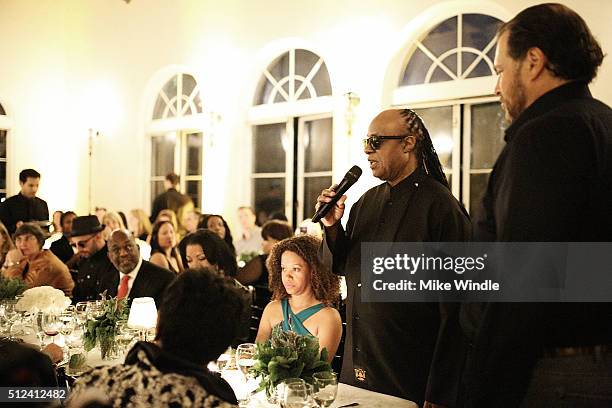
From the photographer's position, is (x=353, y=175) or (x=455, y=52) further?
(x=455, y=52)

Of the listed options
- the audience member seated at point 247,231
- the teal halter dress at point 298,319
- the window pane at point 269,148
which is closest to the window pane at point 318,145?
the window pane at point 269,148

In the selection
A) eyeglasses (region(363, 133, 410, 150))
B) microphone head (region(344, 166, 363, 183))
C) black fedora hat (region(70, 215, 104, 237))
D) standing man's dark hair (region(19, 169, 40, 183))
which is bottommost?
black fedora hat (region(70, 215, 104, 237))

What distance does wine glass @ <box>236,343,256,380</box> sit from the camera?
254 centimetres

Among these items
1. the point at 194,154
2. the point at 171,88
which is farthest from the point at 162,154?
the point at 171,88

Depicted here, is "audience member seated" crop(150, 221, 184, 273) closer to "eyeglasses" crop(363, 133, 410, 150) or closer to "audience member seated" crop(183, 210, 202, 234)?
"audience member seated" crop(183, 210, 202, 234)

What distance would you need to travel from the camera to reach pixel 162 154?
37.1 feet

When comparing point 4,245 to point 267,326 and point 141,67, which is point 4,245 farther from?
point 141,67

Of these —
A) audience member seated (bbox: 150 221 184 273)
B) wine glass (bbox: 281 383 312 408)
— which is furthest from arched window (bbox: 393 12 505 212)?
wine glass (bbox: 281 383 312 408)

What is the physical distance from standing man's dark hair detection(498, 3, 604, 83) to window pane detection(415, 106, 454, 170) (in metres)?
5.96

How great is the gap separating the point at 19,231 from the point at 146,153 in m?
6.16

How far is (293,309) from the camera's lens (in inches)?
132

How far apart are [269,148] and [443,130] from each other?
291cm

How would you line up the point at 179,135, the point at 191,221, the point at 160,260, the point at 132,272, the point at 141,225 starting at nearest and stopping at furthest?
the point at 132,272
the point at 160,260
the point at 191,221
the point at 141,225
the point at 179,135

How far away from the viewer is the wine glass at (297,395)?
2137 mm
